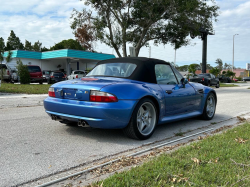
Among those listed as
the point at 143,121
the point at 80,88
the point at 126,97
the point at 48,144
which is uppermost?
the point at 80,88

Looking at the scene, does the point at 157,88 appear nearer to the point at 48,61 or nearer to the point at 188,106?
the point at 188,106

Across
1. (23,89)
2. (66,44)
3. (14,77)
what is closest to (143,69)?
(23,89)

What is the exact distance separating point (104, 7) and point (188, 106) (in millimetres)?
19883

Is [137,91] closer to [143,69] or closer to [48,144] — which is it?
[143,69]

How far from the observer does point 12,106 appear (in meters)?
9.26

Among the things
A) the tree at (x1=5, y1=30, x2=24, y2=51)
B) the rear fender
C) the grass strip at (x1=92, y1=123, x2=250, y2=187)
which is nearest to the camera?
the grass strip at (x1=92, y1=123, x2=250, y2=187)

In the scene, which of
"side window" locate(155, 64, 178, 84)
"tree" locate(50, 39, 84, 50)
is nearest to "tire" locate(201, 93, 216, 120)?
"side window" locate(155, 64, 178, 84)

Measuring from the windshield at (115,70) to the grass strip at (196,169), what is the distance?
6.16 ft

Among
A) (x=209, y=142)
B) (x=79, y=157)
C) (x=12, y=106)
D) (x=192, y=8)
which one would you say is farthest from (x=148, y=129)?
(x=192, y=8)

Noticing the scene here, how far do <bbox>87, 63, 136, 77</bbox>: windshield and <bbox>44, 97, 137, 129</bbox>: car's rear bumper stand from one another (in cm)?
87

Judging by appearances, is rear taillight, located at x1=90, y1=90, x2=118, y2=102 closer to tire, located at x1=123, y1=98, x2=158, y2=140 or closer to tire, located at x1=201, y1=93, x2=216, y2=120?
tire, located at x1=123, y1=98, x2=158, y2=140

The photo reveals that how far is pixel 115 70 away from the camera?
5.41 meters

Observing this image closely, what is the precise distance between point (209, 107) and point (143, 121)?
113 inches

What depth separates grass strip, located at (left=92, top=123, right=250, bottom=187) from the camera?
9.25 feet
